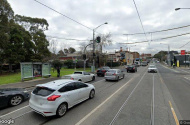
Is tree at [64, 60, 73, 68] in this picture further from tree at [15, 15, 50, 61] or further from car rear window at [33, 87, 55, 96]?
car rear window at [33, 87, 55, 96]

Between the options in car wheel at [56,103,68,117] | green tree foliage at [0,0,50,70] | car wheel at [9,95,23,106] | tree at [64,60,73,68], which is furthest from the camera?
tree at [64,60,73,68]

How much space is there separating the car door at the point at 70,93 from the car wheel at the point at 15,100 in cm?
311

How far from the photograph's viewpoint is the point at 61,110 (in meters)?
4.07

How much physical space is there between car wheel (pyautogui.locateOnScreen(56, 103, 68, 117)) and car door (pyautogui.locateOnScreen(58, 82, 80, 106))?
284 millimetres

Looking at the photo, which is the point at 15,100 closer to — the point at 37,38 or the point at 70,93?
the point at 70,93

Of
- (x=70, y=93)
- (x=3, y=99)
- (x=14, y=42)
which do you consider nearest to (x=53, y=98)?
(x=70, y=93)

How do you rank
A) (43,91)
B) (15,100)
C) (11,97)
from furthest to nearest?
(15,100) < (11,97) < (43,91)

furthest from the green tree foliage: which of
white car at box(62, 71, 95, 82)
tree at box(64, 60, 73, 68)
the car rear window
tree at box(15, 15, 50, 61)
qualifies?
the car rear window

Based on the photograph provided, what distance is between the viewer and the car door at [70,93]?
14.1ft

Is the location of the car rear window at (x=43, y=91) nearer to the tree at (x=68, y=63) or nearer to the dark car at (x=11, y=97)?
the dark car at (x=11, y=97)

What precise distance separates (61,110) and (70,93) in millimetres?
784

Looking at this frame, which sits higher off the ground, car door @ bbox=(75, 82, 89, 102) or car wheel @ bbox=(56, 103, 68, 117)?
car door @ bbox=(75, 82, 89, 102)

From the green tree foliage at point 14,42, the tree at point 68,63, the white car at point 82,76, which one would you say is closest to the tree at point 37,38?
the green tree foliage at point 14,42

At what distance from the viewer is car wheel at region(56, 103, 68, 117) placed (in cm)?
391
